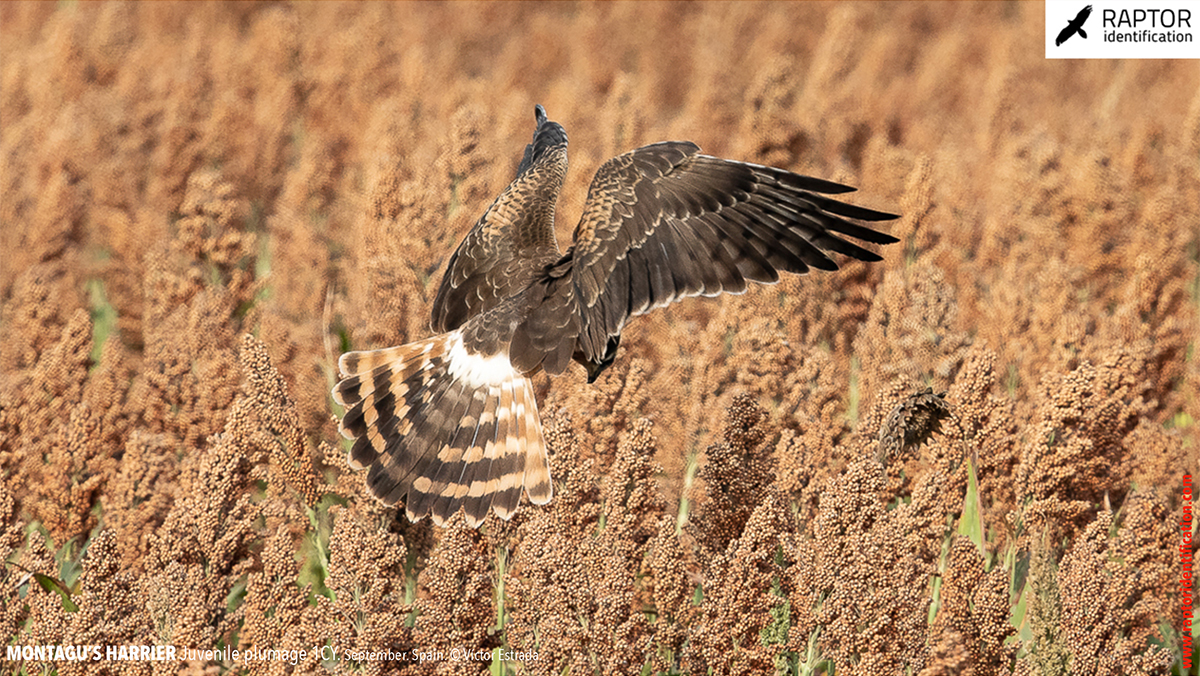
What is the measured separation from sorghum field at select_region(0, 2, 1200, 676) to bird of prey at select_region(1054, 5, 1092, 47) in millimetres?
588

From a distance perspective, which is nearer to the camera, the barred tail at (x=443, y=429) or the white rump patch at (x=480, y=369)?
the barred tail at (x=443, y=429)

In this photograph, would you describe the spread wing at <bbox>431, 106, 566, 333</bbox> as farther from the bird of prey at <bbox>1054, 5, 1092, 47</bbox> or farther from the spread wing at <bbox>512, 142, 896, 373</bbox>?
the bird of prey at <bbox>1054, 5, 1092, 47</bbox>

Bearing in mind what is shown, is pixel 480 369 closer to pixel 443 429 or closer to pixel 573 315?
pixel 443 429

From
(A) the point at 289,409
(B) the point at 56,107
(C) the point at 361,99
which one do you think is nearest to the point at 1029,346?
(A) the point at 289,409

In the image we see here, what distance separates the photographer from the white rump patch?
5195 mm

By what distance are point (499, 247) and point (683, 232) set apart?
1.12 m

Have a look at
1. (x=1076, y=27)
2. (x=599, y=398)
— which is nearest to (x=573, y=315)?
(x=599, y=398)

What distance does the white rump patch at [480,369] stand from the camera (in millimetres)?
5195

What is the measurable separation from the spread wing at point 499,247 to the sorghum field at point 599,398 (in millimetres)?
217

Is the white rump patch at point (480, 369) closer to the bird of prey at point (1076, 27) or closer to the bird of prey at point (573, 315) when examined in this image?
the bird of prey at point (573, 315)

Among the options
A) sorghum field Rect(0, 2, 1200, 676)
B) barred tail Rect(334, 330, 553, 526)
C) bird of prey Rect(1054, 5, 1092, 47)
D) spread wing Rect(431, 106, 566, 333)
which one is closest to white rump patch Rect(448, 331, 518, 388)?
barred tail Rect(334, 330, 553, 526)

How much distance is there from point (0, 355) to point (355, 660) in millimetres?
3183

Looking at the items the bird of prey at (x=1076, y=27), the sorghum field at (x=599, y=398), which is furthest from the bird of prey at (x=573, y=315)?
the bird of prey at (x=1076, y=27)

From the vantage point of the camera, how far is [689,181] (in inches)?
195
